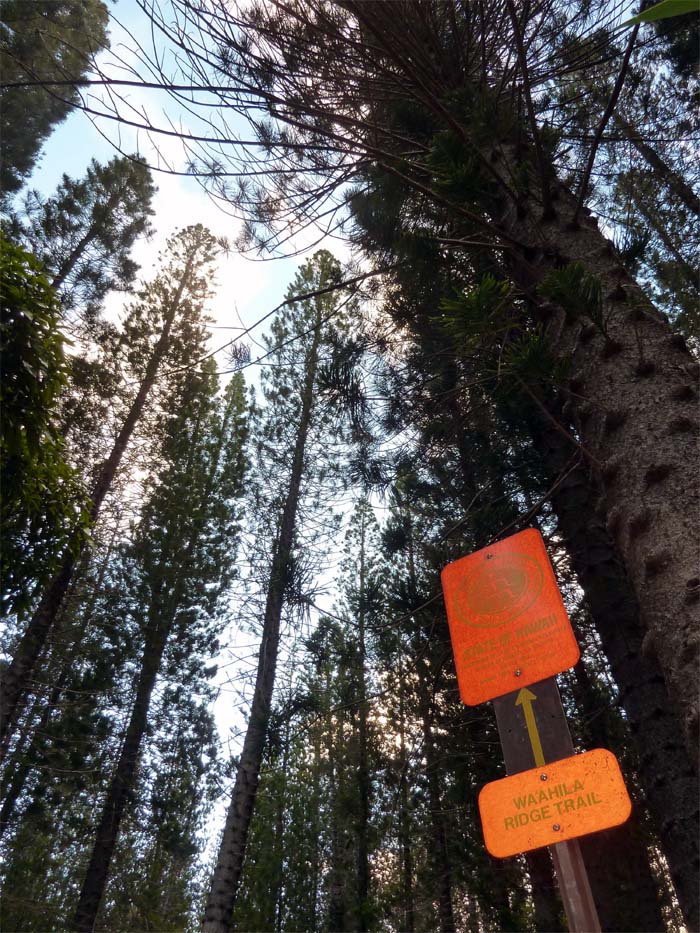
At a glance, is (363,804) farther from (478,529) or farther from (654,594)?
(654,594)

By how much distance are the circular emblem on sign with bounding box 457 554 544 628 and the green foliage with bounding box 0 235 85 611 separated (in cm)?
262

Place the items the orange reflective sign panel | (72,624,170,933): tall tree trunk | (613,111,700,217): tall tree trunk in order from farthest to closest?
(72,624,170,933): tall tree trunk → (613,111,700,217): tall tree trunk → the orange reflective sign panel

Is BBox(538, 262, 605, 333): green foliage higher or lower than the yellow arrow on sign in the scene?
higher

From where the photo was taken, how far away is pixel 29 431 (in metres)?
3.44

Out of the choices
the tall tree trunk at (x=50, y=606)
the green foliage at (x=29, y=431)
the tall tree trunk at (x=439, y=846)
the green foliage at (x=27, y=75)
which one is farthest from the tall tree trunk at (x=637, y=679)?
the green foliage at (x=27, y=75)

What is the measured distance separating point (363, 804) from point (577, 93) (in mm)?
12052

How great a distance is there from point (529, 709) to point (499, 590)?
33 cm

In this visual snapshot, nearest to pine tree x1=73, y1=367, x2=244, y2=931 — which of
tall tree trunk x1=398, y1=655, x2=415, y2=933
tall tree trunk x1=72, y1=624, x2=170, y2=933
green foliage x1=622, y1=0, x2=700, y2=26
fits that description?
tall tree trunk x1=72, y1=624, x2=170, y2=933

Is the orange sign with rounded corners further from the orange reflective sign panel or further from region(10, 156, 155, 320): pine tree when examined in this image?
region(10, 156, 155, 320): pine tree

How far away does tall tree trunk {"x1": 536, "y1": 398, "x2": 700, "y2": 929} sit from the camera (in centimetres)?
237

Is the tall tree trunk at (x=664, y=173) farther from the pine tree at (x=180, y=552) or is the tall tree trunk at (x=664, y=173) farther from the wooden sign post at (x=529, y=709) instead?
the pine tree at (x=180, y=552)

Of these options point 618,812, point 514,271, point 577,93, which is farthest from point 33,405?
point 577,93

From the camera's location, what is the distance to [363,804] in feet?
39.5

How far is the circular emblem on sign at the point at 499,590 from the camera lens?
1.67 meters
